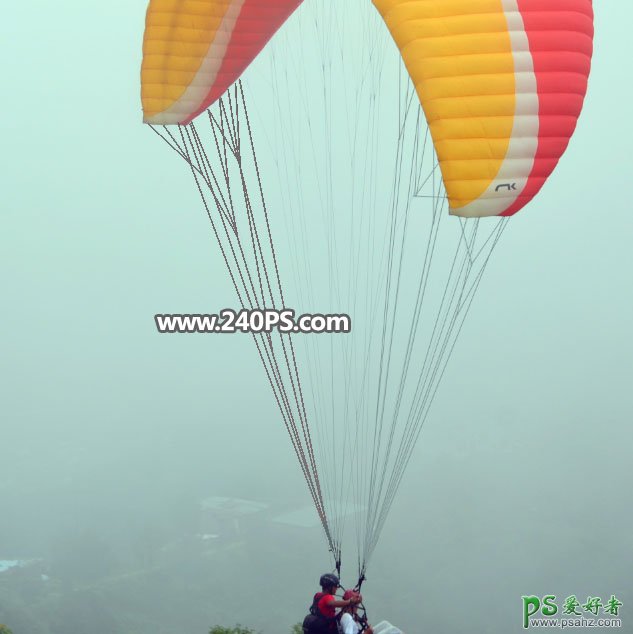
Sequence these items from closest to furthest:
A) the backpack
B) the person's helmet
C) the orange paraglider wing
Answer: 1. the backpack
2. the person's helmet
3. the orange paraglider wing

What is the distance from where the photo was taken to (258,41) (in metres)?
14.1

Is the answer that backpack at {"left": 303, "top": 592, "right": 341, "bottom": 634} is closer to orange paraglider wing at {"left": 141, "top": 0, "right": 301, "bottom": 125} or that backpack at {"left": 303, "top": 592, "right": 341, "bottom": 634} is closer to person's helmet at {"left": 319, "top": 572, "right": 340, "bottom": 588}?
person's helmet at {"left": 319, "top": 572, "right": 340, "bottom": 588}

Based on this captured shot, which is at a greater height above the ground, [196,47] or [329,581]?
[196,47]

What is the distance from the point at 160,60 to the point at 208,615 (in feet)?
533

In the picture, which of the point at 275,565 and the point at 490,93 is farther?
the point at 275,565

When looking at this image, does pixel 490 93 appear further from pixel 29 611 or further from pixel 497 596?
pixel 497 596

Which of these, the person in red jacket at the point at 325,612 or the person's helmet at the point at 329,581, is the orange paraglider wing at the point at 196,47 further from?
the person in red jacket at the point at 325,612

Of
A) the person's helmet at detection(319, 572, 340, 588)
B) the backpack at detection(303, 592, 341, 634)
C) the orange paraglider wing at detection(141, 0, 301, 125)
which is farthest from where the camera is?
the orange paraglider wing at detection(141, 0, 301, 125)

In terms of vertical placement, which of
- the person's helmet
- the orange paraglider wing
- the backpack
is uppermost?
the orange paraglider wing

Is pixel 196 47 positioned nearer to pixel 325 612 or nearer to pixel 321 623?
pixel 325 612

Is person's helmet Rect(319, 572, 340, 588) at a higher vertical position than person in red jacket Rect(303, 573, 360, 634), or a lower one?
higher

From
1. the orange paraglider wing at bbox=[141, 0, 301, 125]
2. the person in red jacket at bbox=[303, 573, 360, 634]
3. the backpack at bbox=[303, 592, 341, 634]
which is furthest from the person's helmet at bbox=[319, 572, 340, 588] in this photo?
the orange paraglider wing at bbox=[141, 0, 301, 125]

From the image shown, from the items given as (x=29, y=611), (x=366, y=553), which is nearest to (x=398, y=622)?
(x=29, y=611)

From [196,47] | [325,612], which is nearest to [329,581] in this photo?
[325,612]
